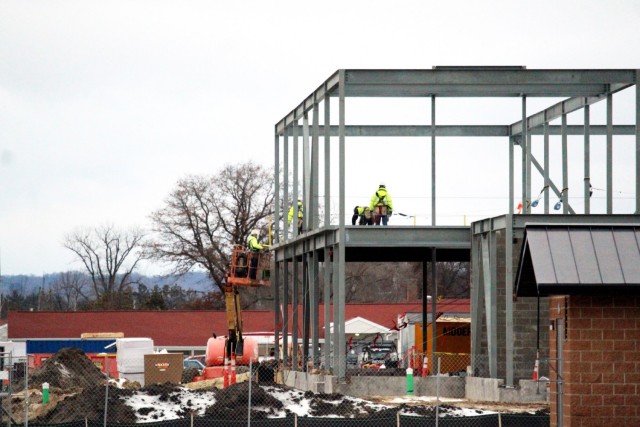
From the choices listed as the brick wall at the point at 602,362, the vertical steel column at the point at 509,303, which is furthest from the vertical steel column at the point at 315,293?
the brick wall at the point at 602,362

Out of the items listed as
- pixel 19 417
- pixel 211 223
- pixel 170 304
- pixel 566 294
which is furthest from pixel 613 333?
pixel 170 304

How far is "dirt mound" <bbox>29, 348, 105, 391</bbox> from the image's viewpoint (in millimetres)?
47156

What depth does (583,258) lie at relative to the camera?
61.8ft

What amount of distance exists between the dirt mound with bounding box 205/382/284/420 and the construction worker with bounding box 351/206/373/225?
31.4ft

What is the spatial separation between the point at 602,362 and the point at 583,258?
1.67 metres

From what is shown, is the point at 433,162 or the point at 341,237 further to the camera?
the point at 433,162

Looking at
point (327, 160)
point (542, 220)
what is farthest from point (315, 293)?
point (542, 220)

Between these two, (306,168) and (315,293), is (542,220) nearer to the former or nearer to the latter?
(315,293)

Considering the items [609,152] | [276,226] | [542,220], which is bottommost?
[542,220]

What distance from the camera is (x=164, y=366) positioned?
50281 mm

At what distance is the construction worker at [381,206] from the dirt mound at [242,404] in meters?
9.32

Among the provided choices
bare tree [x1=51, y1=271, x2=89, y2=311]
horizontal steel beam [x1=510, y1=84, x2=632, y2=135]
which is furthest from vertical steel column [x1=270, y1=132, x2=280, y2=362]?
bare tree [x1=51, y1=271, x2=89, y2=311]

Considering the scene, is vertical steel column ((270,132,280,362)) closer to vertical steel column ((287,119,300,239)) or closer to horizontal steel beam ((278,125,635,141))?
horizontal steel beam ((278,125,635,141))

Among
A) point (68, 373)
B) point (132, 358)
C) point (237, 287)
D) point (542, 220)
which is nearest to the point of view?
point (542, 220)
